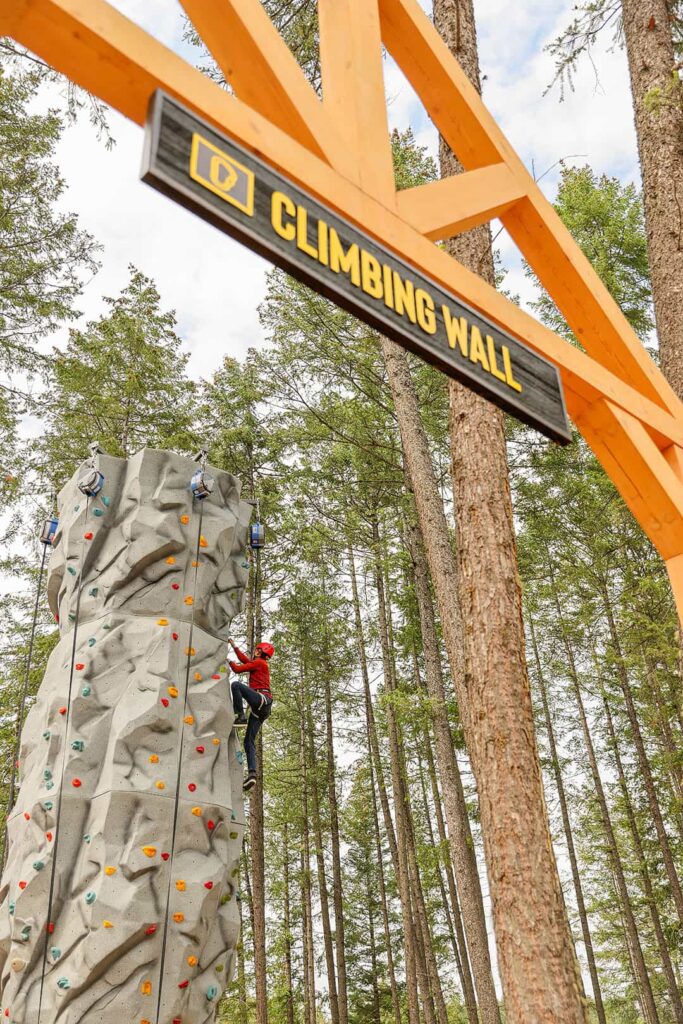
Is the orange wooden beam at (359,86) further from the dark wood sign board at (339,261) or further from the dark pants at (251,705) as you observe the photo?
the dark pants at (251,705)

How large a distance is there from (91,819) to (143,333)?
1105 centimetres

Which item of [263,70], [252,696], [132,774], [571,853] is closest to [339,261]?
[263,70]

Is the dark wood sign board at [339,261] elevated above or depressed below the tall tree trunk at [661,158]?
below

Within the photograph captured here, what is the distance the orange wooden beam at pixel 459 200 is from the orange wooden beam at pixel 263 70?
35 cm

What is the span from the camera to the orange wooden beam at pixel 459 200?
2986mm

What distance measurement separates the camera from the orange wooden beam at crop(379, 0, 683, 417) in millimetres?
3581

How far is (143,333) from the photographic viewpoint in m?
15.5

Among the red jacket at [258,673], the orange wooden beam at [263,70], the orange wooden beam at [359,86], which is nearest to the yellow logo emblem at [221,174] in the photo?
the orange wooden beam at [263,70]

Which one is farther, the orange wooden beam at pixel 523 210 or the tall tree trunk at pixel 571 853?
the tall tree trunk at pixel 571 853

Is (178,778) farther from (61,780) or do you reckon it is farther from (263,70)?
(263,70)

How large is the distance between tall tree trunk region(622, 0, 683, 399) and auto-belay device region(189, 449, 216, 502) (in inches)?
157

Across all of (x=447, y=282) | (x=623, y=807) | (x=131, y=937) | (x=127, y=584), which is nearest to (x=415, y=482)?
(x=127, y=584)

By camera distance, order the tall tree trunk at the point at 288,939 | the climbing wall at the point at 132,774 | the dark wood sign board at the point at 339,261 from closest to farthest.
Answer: the dark wood sign board at the point at 339,261
the climbing wall at the point at 132,774
the tall tree trunk at the point at 288,939

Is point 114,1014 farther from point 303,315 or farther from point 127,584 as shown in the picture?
point 303,315
